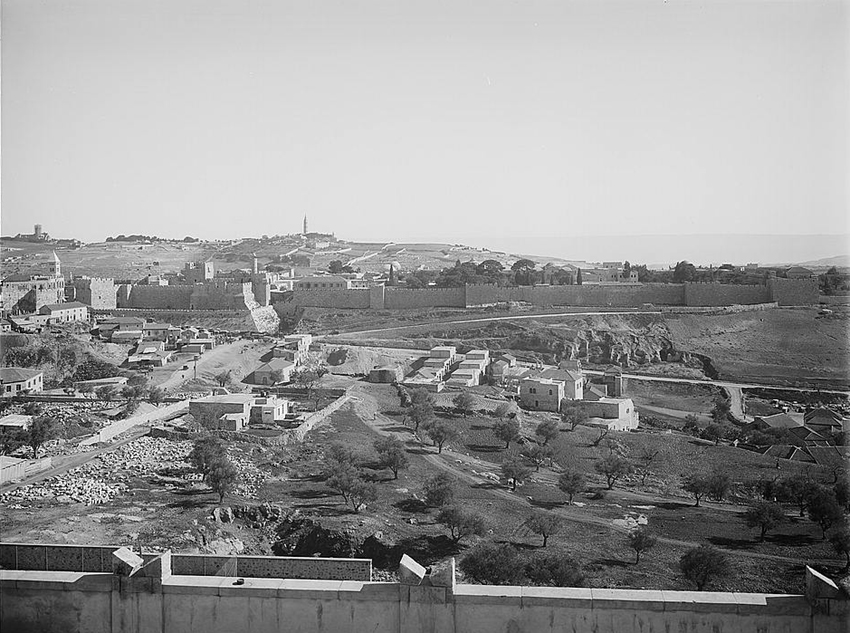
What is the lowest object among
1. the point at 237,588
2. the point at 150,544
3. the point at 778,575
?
the point at 778,575

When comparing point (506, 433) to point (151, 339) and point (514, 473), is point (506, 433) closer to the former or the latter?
point (514, 473)

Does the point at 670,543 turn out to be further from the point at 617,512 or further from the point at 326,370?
the point at 326,370

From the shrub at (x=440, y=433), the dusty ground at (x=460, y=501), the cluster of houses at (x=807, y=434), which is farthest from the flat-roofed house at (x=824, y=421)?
the shrub at (x=440, y=433)

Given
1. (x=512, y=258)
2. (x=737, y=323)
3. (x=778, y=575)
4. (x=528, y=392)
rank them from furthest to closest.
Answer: (x=512, y=258) → (x=737, y=323) → (x=528, y=392) → (x=778, y=575)

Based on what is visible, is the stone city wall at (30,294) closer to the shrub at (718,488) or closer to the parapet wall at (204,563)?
the shrub at (718,488)

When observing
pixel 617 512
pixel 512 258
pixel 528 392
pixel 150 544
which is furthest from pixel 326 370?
pixel 512 258

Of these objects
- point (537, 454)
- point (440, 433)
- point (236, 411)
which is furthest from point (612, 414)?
point (236, 411)

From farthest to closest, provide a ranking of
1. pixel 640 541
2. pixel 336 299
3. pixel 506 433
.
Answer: pixel 336 299 → pixel 506 433 → pixel 640 541
